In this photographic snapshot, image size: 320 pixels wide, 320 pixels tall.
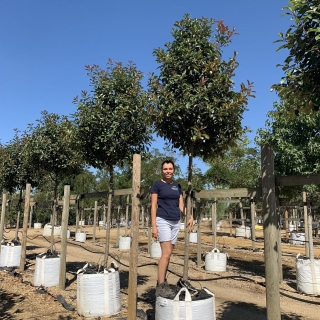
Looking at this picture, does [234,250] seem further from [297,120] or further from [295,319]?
[295,319]

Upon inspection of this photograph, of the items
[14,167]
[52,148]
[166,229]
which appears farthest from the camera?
[14,167]

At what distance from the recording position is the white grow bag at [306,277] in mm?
6645

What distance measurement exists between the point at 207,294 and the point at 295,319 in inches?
89.1

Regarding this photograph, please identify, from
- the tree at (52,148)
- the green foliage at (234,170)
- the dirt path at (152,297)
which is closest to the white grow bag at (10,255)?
the dirt path at (152,297)

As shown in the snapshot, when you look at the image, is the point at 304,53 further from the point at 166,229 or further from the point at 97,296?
the point at 97,296

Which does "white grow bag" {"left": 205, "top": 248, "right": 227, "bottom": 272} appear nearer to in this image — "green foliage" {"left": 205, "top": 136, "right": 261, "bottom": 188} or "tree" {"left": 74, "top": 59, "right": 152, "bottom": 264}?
"tree" {"left": 74, "top": 59, "right": 152, "bottom": 264}

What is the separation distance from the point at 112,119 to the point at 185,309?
3586 millimetres

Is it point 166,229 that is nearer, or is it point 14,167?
point 166,229

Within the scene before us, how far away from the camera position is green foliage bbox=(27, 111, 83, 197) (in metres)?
8.90

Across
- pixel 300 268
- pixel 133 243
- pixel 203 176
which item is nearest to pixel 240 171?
pixel 203 176

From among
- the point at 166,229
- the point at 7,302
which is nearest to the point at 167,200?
the point at 166,229

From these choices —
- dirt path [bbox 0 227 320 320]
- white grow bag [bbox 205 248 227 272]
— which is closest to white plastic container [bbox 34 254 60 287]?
dirt path [bbox 0 227 320 320]

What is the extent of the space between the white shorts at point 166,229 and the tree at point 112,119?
6.59 ft

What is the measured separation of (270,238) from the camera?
3.09 m
